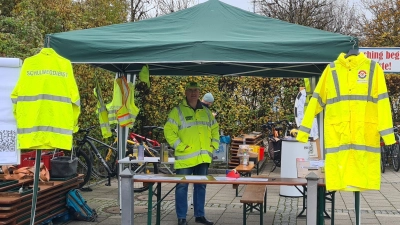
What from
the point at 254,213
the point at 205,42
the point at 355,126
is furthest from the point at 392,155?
the point at 205,42

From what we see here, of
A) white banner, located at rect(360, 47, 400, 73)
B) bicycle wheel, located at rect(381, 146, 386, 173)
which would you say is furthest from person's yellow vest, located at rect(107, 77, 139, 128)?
bicycle wheel, located at rect(381, 146, 386, 173)

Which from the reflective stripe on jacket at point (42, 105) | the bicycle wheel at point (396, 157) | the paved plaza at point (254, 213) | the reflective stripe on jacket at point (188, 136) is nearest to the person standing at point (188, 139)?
the reflective stripe on jacket at point (188, 136)

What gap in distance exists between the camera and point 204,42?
17.9ft

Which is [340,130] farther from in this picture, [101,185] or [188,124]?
[101,185]

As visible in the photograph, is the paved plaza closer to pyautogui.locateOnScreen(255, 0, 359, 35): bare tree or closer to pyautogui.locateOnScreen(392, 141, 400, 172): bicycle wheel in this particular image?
pyautogui.locateOnScreen(392, 141, 400, 172): bicycle wheel

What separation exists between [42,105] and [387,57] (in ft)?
18.1

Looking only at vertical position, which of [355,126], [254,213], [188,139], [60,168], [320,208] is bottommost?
[254,213]

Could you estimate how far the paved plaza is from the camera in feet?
24.0

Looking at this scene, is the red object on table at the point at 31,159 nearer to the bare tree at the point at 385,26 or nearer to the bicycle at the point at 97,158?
the bicycle at the point at 97,158

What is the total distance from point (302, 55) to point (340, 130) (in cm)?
90

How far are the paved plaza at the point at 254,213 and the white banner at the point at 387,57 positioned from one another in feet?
7.28

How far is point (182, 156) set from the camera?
673 centimetres

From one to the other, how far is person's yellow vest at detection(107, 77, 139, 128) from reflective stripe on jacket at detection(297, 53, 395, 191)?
3.25 meters

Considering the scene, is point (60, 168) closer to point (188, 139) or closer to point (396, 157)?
point (188, 139)
